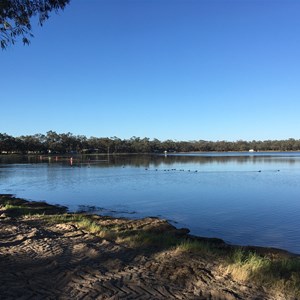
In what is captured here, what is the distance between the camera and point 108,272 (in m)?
6.63

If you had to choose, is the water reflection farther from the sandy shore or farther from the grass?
the grass

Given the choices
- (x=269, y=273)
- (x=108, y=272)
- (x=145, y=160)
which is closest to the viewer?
(x=108, y=272)

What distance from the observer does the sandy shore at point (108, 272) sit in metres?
5.67

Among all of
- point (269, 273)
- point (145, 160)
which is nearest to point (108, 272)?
point (269, 273)

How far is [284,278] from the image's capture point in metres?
6.67

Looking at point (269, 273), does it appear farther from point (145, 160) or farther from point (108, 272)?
point (145, 160)

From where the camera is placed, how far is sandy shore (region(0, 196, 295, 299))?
5668 millimetres

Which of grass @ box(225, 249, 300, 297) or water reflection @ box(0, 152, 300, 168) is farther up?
water reflection @ box(0, 152, 300, 168)

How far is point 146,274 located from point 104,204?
1785 centimetres

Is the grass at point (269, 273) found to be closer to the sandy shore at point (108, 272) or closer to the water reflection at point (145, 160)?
the sandy shore at point (108, 272)

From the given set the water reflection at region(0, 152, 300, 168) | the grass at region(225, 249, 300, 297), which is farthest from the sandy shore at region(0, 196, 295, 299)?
the water reflection at region(0, 152, 300, 168)

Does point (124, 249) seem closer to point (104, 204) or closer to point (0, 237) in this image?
point (0, 237)

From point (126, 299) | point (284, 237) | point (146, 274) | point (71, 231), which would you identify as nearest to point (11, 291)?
point (126, 299)

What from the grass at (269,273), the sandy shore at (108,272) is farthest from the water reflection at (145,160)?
the grass at (269,273)
